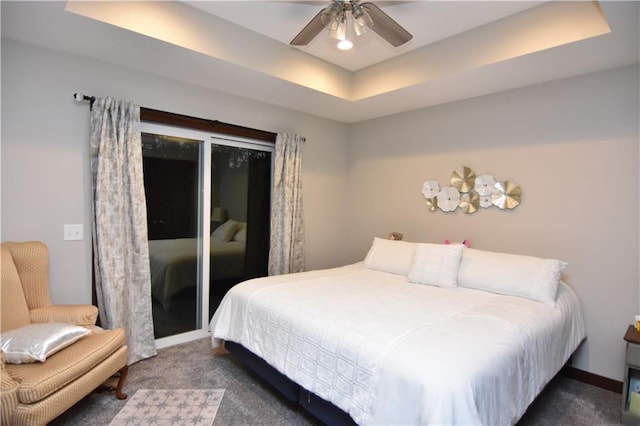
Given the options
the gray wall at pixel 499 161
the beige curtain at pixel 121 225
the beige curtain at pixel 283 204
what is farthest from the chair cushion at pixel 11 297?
the beige curtain at pixel 283 204

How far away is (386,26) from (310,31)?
1.60 feet

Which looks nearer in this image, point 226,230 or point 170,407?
point 170,407

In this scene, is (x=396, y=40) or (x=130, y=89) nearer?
(x=396, y=40)

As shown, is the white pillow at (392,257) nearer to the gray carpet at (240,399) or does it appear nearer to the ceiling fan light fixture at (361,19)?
the gray carpet at (240,399)

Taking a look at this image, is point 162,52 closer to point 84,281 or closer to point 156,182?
point 156,182

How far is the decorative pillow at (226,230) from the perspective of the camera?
3520mm

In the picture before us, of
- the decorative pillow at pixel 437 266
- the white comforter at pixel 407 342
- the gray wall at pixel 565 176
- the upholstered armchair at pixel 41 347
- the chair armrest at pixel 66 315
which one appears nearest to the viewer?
the white comforter at pixel 407 342

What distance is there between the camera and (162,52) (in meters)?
2.50

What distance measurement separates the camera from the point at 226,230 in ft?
11.8

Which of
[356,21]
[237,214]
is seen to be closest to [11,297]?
[237,214]

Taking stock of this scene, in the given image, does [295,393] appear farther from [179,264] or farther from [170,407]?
[179,264]

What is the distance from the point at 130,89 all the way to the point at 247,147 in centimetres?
123

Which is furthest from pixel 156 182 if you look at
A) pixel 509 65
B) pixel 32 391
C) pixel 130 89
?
pixel 509 65

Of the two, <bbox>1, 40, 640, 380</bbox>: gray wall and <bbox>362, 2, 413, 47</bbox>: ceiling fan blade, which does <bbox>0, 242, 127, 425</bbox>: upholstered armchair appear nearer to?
<bbox>1, 40, 640, 380</bbox>: gray wall
